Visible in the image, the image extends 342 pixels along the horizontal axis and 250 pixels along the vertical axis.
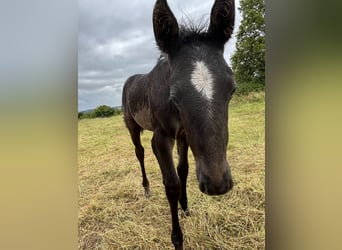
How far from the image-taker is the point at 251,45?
58.1 inches

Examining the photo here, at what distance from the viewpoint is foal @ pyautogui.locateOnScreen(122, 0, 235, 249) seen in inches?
48.7

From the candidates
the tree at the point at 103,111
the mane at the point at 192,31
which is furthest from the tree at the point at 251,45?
the tree at the point at 103,111

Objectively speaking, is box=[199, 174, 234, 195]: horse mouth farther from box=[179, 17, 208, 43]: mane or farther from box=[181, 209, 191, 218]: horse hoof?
box=[179, 17, 208, 43]: mane

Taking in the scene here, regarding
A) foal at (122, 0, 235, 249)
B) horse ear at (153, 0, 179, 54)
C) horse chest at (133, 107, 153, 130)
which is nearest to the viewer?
foal at (122, 0, 235, 249)

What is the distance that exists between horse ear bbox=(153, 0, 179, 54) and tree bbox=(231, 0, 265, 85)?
9.9 inches

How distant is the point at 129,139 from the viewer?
1.51 m

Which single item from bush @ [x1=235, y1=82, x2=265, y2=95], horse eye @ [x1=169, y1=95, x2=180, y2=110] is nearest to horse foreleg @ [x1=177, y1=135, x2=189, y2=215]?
horse eye @ [x1=169, y1=95, x2=180, y2=110]

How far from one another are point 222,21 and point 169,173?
0.60 m

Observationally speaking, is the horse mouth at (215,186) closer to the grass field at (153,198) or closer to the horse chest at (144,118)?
the grass field at (153,198)

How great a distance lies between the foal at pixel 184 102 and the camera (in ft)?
4.06

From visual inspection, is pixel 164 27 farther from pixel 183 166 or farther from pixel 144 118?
pixel 183 166
